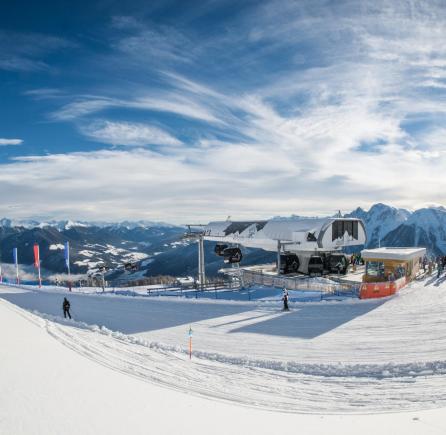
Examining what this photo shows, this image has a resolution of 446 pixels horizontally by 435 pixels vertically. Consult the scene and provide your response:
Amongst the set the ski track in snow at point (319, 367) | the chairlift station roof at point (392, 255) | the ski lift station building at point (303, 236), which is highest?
the ski lift station building at point (303, 236)

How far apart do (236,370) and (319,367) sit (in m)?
2.85

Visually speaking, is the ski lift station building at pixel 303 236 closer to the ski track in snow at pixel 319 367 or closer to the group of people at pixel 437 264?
the group of people at pixel 437 264

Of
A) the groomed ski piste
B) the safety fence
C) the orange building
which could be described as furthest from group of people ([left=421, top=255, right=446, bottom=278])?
the safety fence

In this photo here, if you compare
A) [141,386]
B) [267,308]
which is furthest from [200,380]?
[267,308]

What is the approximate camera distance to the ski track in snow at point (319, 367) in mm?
9719

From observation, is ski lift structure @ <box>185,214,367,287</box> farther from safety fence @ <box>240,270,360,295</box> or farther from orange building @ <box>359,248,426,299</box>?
orange building @ <box>359,248,426,299</box>

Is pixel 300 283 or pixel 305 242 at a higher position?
pixel 305 242

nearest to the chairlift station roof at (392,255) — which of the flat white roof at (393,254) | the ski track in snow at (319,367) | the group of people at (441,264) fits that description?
the flat white roof at (393,254)

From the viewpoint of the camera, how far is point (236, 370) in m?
12.2

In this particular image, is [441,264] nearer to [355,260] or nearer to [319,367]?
[355,260]

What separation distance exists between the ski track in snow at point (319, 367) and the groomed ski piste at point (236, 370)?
0.05 metres

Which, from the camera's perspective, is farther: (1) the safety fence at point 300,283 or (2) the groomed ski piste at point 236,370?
(1) the safety fence at point 300,283

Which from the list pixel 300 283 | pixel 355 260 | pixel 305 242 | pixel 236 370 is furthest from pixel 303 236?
pixel 236 370

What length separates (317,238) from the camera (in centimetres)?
3023
